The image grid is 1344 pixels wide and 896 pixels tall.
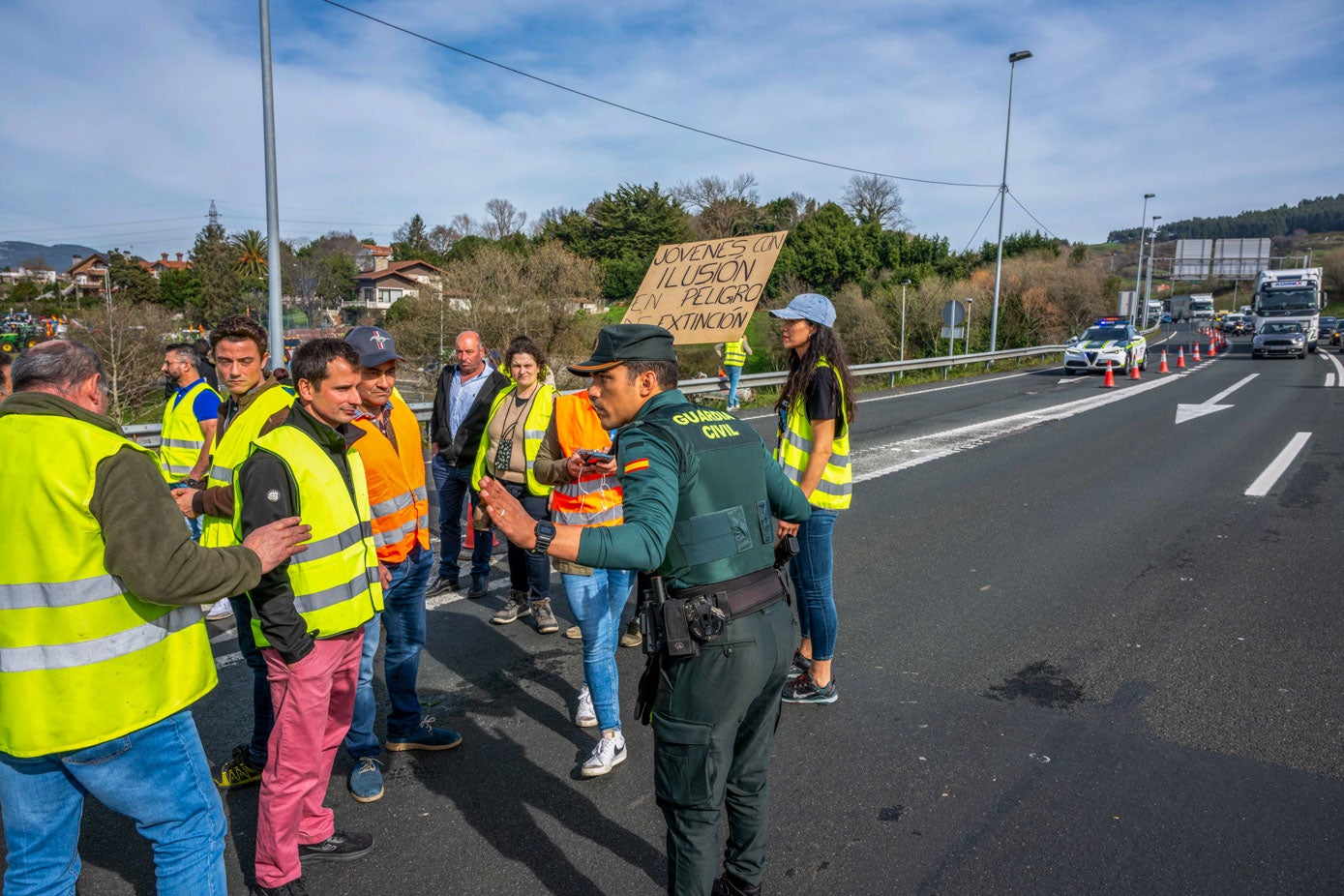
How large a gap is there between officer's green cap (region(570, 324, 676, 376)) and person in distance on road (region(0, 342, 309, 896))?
1.24 meters

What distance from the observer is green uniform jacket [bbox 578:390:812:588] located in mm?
2260

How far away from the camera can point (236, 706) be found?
434 cm

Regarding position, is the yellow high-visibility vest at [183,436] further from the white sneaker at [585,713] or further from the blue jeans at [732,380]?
the blue jeans at [732,380]

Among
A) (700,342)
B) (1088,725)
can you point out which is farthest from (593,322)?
(1088,725)

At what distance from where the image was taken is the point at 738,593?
2518 millimetres

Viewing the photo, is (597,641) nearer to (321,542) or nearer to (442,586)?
(321,542)

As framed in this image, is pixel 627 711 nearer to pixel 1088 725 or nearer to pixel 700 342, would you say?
pixel 1088 725

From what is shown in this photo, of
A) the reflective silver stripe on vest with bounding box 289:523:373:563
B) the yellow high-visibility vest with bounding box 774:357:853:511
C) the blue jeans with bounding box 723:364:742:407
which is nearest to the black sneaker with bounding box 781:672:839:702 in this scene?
the yellow high-visibility vest with bounding box 774:357:853:511

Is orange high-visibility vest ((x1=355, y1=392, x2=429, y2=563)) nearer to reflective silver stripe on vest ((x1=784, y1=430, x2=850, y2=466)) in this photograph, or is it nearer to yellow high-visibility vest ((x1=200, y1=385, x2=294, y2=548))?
yellow high-visibility vest ((x1=200, y1=385, x2=294, y2=548))

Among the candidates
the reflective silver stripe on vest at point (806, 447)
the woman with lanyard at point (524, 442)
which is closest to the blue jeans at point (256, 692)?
the woman with lanyard at point (524, 442)

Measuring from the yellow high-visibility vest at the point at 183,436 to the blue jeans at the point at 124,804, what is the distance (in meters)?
3.84

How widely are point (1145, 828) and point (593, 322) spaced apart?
112 ft

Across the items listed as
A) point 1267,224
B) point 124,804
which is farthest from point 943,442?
point 1267,224

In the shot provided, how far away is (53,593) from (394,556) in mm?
1643
